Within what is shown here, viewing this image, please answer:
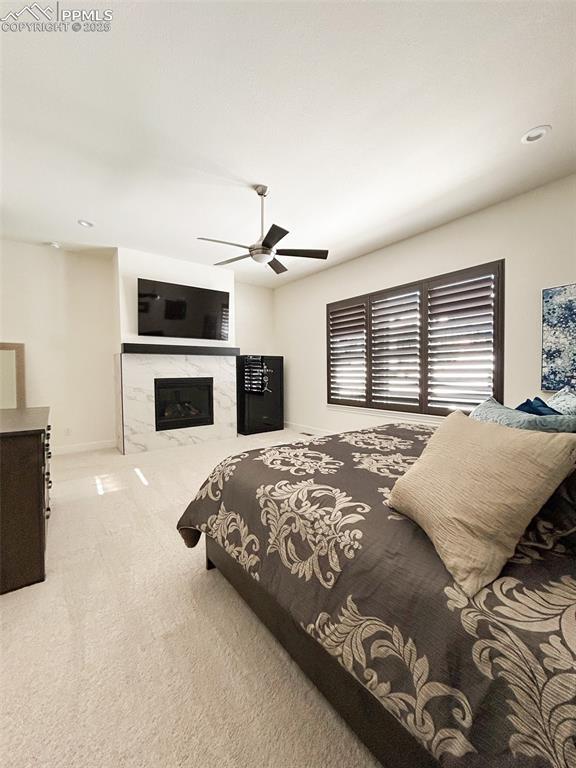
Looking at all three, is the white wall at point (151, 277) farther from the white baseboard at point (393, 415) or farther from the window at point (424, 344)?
the white baseboard at point (393, 415)

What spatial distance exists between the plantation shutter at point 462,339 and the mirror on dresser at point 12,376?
205 inches

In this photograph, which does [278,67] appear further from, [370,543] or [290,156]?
[370,543]

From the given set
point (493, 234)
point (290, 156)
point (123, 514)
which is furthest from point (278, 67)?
point (123, 514)

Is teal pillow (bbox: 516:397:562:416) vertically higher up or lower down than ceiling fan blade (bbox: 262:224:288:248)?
lower down

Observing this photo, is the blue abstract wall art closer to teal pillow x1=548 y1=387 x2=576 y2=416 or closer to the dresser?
teal pillow x1=548 y1=387 x2=576 y2=416

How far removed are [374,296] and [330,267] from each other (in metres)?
1.08

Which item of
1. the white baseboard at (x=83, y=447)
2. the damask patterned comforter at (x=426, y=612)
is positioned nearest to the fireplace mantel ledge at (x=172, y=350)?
the white baseboard at (x=83, y=447)

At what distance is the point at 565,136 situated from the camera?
2.30m

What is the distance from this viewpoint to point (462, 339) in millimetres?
3547

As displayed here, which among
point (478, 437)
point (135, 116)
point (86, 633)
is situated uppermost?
point (135, 116)

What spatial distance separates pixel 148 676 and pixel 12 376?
4.25 meters

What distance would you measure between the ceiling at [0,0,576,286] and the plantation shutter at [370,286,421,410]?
1.13 metres

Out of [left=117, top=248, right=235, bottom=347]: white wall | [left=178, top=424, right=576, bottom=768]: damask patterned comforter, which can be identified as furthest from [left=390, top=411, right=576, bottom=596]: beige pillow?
[left=117, top=248, right=235, bottom=347]: white wall

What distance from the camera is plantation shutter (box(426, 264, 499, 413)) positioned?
3.32m
